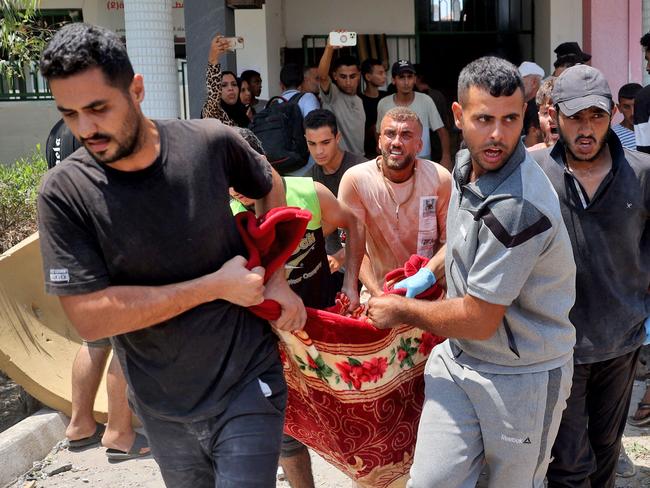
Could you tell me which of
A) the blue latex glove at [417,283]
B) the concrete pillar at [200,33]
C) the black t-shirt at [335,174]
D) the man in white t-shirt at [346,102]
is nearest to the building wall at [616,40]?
the man in white t-shirt at [346,102]

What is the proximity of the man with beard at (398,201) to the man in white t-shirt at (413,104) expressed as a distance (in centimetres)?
363

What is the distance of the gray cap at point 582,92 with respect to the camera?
134 inches

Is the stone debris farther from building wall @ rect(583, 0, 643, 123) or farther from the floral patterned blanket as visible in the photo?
building wall @ rect(583, 0, 643, 123)

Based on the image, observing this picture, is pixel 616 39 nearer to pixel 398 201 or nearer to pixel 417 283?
pixel 398 201

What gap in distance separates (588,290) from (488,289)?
0.88 meters

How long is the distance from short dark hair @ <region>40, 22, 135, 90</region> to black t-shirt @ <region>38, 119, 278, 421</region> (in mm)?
278

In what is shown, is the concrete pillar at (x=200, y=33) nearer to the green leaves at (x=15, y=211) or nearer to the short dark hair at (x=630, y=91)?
the green leaves at (x=15, y=211)

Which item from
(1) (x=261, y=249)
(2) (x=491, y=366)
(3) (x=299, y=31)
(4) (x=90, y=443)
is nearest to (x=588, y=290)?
(2) (x=491, y=366)

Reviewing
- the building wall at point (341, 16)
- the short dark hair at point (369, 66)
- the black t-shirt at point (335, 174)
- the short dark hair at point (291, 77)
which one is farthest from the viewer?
the building wall at point (341, 16)

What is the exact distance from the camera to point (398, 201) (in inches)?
175

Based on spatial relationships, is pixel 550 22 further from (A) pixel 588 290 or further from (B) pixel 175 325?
(B) pixel 175 325

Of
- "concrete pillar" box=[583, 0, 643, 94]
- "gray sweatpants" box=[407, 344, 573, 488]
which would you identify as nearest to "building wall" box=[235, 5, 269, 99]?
"concrete pillar" box=[583, 0, 643, 94]

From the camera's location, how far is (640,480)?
4379 millimetres

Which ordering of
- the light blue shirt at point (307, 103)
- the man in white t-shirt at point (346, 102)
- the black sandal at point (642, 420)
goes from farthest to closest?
the man in white t-shirt at point (346, 102) → the light blue shirt at point (307, 103) → the black sandal at point (642, 420)
